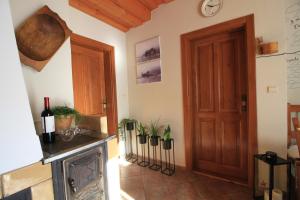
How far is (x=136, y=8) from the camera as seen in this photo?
242 cm

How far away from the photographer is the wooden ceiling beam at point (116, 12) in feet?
7.10

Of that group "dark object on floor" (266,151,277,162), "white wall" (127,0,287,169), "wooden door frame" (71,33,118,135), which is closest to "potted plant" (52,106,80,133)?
"wooden door frame" (71,33,118,135)

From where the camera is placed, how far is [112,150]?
140 cm

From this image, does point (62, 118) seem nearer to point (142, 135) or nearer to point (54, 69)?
point (54, 69)

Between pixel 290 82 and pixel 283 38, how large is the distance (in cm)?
49

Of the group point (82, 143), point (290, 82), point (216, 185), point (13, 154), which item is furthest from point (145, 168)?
point (290, 82)

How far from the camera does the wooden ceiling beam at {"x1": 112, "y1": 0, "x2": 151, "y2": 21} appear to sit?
7.35ft

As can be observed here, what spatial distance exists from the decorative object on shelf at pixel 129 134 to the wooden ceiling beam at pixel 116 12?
164cm

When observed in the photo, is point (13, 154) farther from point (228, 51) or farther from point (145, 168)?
point (228, 51)

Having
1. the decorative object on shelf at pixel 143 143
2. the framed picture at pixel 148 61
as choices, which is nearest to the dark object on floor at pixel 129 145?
the decorative object on shelf at pixel 143 143

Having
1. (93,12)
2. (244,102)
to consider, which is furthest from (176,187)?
(93,12)

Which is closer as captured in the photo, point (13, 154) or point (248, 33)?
point (13, 154)

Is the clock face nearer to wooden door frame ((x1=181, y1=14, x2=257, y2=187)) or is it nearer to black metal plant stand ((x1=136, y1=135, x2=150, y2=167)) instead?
wooden door frame ((x1=181, y1=14, x2=257, y2=187))

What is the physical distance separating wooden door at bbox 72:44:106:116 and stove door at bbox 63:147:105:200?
51.2 inches
